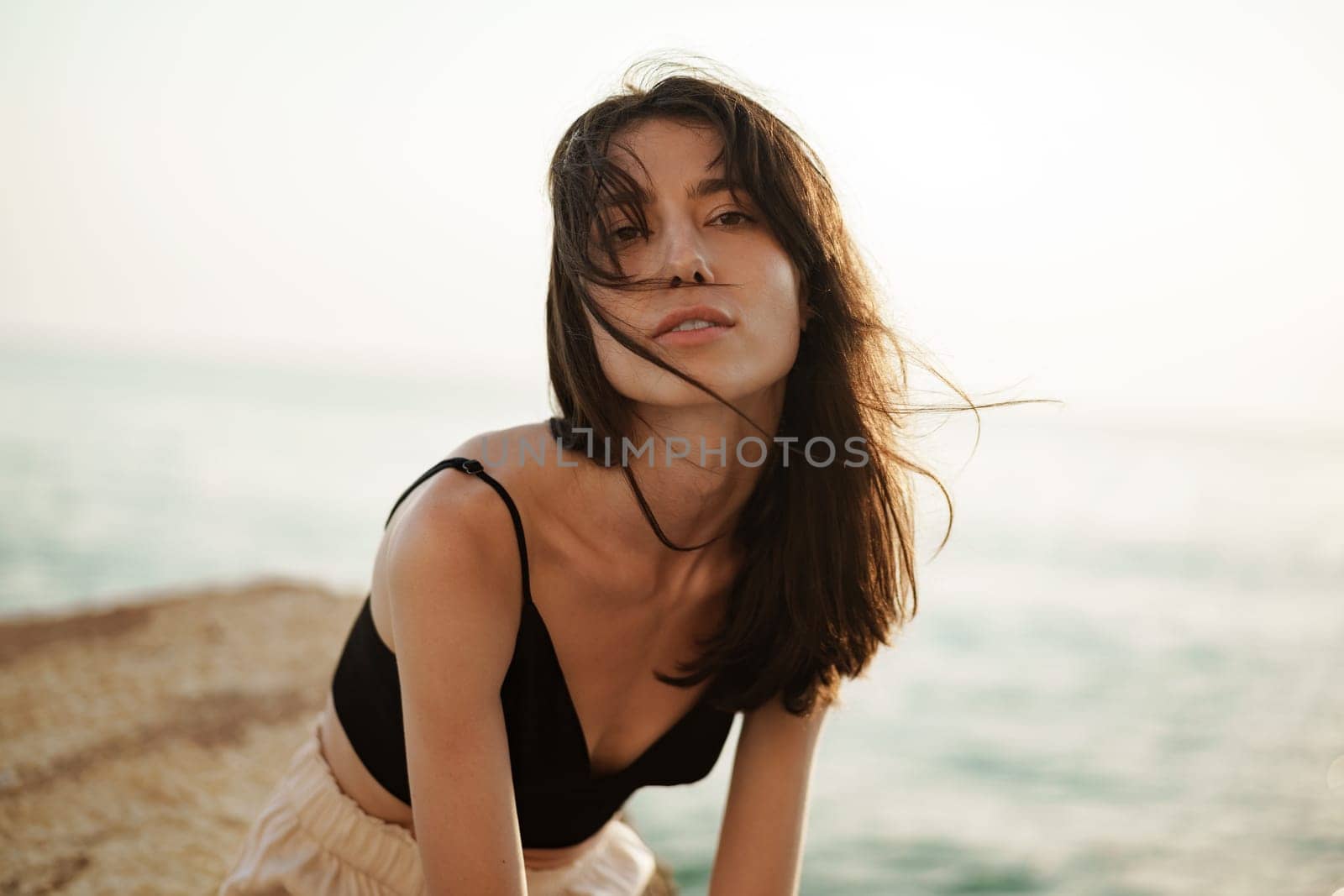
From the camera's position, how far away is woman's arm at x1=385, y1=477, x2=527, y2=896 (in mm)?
1743

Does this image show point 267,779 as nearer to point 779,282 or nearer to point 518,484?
point 518,484

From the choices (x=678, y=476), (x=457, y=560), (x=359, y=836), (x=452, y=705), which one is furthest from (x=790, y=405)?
(x=359, y=836)

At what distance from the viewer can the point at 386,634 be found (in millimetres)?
2037

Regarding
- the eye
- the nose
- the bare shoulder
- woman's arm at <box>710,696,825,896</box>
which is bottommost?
woman's arm at <box>710,696,825,896</box>

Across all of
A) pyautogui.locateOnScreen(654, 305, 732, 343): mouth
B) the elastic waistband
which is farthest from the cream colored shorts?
pyautogui.locateOnScreen(654, 305, 732, 343): mouth

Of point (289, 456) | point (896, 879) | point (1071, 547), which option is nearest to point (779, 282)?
point (896, 879)

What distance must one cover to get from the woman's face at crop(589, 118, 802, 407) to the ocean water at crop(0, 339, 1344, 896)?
1.96ft

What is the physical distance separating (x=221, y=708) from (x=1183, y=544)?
65.1 feet

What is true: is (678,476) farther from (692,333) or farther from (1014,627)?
(1014,627)

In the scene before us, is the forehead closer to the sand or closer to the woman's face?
the woman's face

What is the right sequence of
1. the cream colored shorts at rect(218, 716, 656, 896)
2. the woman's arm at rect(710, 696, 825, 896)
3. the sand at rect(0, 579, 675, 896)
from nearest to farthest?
1. the cream colored shorts at rect(218, 716, 656, 896)
2. the woman's arm at rect(710, 696, 825, 896)
3. the sand at rect(0, 579, 675, 896)

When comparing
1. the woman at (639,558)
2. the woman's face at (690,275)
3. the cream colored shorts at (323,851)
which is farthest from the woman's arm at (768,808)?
the woman's face at (690,275)

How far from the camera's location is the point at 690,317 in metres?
1.78

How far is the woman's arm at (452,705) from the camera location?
1.74 metres
